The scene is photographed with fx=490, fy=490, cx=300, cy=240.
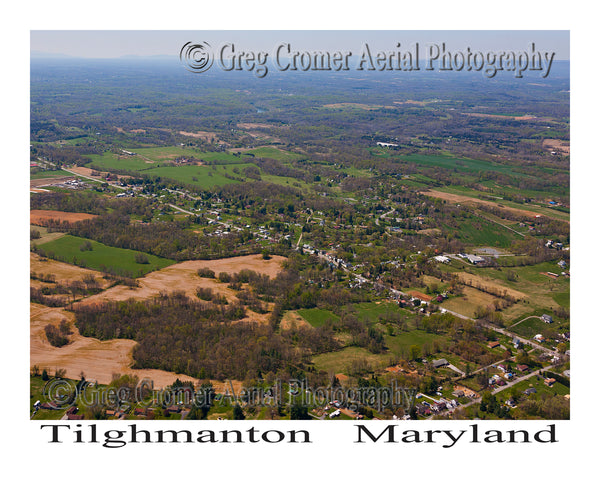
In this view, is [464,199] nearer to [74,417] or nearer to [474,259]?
[474,259]

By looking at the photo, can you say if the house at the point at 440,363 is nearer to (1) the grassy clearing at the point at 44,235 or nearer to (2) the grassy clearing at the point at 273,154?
(1) the grassy clearing at the point at 44,235

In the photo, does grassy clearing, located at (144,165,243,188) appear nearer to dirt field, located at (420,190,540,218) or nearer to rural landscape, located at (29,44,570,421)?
rural landscape, located at (29,44,570,421)

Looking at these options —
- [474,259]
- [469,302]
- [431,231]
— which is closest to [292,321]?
[469,302]

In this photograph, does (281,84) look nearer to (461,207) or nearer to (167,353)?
(461,207)

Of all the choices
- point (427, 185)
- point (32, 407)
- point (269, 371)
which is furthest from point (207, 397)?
point (427, 185)

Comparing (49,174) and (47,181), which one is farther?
(49,174)

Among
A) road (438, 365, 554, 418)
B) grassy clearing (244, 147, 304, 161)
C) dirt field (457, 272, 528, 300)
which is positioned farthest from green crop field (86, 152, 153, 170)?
road (438, 365, 554, 418)

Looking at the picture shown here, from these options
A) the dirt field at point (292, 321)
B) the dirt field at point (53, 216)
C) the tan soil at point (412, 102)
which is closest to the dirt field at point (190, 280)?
the dirt field at point (292, 321)
